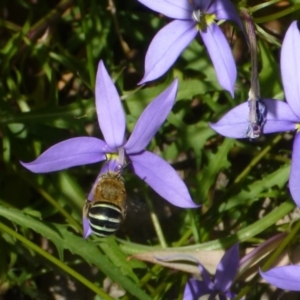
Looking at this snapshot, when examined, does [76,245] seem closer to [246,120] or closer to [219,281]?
[219,281]

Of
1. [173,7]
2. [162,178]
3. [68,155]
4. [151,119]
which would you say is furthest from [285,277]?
[173,7]

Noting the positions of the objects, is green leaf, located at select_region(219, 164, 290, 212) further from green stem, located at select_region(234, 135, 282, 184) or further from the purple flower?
the purple flower

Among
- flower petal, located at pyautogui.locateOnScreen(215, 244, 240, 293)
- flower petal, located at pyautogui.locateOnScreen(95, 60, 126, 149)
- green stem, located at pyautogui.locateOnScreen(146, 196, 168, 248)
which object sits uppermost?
green stem, located at pyautogui.locateOnScreen(146, 196, 168, 248)

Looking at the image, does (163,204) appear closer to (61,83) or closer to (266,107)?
(61,83)

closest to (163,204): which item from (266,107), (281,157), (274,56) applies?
(281,157)

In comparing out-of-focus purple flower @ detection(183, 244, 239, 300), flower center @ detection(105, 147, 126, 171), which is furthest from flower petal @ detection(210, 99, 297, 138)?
out-of-focus purple flower @ detection(183, 244, 239, 300)

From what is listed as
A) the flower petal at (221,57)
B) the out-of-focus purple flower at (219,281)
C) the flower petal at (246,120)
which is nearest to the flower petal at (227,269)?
the out-of-focus purple flower at (219,281)
